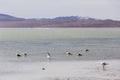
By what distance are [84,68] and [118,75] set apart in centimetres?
419

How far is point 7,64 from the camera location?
3356 centimetres

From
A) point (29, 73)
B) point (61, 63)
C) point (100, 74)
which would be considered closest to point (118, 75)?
point (100, 74)

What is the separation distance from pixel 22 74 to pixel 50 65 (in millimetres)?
5469

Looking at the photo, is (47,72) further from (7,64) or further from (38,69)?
(7,64)

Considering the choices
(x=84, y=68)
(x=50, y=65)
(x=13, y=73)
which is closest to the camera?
(x=13, y=73)

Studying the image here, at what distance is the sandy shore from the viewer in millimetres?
26087

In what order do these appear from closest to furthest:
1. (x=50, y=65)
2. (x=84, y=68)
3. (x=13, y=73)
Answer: (x=13, y=73), (x=84, y=68), (x=50, y=65)

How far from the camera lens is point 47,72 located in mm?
28625

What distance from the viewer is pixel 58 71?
29.0 meters

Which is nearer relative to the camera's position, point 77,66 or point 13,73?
point 13,73

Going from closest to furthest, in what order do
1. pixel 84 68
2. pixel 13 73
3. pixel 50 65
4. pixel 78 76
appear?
pixel 78 76, pixel 13 73, pixel 84 68, pixel 50 65

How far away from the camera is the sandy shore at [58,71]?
26.1 meters

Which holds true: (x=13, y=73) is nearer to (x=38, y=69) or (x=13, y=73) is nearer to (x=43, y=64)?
(x=38, y=69)

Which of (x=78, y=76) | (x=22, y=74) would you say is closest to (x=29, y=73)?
(x=22, y=74)
